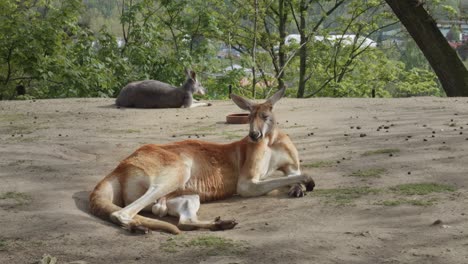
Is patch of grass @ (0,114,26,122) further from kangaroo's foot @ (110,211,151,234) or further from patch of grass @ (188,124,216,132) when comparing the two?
kangaroo's foot @ (110,211,151,234)

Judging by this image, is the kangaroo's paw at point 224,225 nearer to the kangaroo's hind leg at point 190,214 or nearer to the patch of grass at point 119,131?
the kangaroo's hind leg at point 190,214

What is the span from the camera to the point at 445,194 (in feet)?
15.9

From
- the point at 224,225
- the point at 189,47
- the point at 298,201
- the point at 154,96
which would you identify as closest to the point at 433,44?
the point at 154,96

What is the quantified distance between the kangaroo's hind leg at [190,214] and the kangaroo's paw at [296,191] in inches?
26.9

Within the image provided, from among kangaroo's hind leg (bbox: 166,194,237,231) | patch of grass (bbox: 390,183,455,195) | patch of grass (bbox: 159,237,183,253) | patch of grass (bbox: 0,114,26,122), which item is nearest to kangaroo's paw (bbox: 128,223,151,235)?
patch of grass (bbox: 159,237,183,253)

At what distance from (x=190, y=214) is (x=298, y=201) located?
2.63 ft

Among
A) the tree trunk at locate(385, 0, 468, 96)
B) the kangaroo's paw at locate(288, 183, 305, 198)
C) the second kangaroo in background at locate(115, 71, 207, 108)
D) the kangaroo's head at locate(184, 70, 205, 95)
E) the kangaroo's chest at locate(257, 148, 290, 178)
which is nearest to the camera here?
the kangaroo's paw at locate(288, 183, 305, 198)

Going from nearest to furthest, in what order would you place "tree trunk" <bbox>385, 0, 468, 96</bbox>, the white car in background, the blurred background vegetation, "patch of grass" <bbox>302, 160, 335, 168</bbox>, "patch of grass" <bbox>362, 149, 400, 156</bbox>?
"patch of grass" <bbox>302, 160, 335, 168</bbox> → "patch of grass" <bbox>362, 149, 400, 156</bbox> → "tree trunk" <bbox>385, 0, 468, 96</bbox> → the blurred background vegetation → the white car in background

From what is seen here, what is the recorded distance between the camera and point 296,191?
5.20m

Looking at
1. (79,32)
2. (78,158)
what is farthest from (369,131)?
(79,32)

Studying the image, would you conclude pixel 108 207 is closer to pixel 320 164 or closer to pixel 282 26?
pixel 320 164

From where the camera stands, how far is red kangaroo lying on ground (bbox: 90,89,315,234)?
181 inches

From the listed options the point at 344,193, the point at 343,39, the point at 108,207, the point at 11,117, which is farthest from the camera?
the point at 343,39

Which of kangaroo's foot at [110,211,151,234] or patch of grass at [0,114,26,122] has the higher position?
patch of grass at [0,114,26,122]
